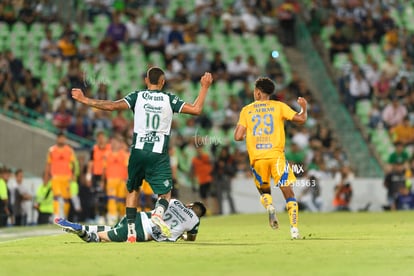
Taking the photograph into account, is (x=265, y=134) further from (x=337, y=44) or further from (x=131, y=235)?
(x=337, y=44)

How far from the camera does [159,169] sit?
1579 centimetres

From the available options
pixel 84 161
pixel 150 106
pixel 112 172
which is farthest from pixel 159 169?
pixel 84 161

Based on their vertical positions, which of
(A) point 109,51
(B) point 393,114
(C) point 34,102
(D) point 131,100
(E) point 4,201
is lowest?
(E) point 4,201

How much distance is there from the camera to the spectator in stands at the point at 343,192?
3203 centimetres

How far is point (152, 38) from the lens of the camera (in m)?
36.2

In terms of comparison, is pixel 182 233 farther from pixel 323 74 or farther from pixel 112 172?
pixel 323 74

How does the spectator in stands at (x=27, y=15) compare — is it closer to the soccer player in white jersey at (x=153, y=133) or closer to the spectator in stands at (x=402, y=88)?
the spectator in stands at (x=402, y=88)

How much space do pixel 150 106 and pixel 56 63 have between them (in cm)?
1826

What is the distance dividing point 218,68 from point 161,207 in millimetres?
20428

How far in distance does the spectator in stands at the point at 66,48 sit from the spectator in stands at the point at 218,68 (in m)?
4.18

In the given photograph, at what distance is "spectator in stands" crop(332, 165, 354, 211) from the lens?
32.0 m

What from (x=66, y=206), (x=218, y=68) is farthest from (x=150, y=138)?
(x=218, y=68)

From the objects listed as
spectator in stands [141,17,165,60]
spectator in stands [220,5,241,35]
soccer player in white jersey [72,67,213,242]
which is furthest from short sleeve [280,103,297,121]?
spectator in stands [220,5,241,35]

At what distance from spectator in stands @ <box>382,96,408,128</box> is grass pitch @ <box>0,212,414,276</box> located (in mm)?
16152
